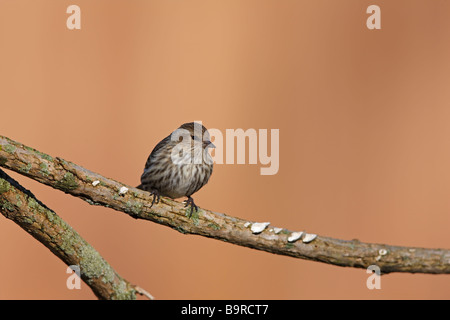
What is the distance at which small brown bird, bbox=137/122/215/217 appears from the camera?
3916mm

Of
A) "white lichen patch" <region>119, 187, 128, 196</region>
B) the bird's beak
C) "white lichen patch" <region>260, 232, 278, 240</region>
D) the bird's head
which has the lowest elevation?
"white lichen patch" <region>260, 232, 278, 240</region>

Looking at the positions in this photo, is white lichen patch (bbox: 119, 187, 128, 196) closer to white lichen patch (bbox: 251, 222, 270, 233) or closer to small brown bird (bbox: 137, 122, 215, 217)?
white lichen patch (bbox: 251, 222, 270, 233)

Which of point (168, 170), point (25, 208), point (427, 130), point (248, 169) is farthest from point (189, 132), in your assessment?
point (427, 130)

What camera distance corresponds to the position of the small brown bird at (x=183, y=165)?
3.92 meters

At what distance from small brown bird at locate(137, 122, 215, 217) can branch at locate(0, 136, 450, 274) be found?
1.01 metres

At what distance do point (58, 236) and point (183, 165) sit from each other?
144 cm

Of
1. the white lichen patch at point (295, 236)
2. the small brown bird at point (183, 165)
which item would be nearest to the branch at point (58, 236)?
the white lichen patch at point (295, 236)

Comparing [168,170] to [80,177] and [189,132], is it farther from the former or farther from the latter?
[80,177]

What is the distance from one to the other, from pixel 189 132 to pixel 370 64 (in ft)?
9.47

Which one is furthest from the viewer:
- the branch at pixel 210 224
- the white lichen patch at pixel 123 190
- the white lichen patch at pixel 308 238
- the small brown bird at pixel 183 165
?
the small brown bird at pixel 183 165

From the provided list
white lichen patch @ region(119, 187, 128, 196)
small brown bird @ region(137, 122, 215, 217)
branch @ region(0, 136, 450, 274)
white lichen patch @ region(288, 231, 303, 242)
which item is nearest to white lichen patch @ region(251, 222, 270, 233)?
branch @ region(0, 136, 450, 274)

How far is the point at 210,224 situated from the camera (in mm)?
2754

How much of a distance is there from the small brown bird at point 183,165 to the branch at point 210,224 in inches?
39.8

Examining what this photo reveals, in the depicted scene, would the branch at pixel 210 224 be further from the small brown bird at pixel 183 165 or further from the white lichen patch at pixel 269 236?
the small brown bird at pixel 183 165
